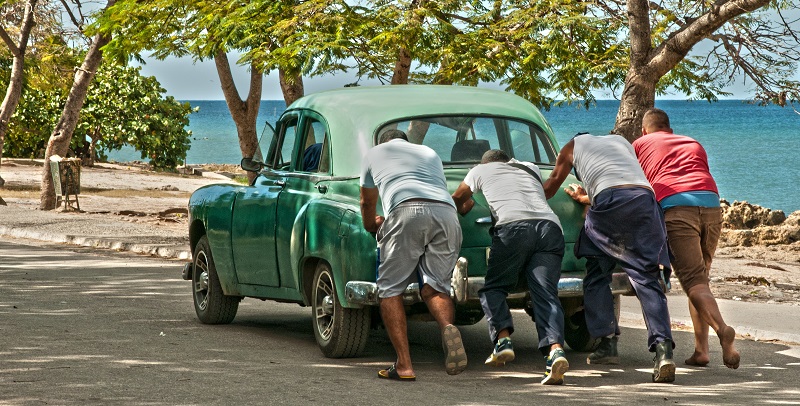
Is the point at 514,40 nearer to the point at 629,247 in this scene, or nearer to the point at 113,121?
the point at 629,247

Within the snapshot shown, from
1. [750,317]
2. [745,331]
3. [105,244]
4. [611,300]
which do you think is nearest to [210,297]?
[611,300]

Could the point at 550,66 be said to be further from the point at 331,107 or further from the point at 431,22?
the point at 331,107

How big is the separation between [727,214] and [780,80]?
9070mm

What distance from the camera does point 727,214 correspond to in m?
25.5

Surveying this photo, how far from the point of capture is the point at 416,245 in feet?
25.6

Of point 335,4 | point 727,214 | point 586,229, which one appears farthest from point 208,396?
point 727,214

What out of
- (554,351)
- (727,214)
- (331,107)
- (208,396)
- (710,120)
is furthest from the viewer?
(710,120)

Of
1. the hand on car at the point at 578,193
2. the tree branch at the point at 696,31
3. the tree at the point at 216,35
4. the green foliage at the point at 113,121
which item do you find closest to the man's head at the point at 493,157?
the hand on car at the point at 578,193

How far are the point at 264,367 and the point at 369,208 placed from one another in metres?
1.29

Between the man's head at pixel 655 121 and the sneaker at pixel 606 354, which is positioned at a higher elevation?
the man's head at pixel 655 121

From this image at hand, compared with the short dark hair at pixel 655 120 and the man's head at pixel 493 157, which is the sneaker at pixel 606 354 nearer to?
the man's head at pixel 493 157

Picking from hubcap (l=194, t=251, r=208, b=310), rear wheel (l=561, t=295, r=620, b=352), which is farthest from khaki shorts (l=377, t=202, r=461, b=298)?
hubcap (l=194, t=251, r=208, b=310)

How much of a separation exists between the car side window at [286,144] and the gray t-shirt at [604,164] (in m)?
2.56

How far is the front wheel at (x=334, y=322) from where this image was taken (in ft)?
27.3
